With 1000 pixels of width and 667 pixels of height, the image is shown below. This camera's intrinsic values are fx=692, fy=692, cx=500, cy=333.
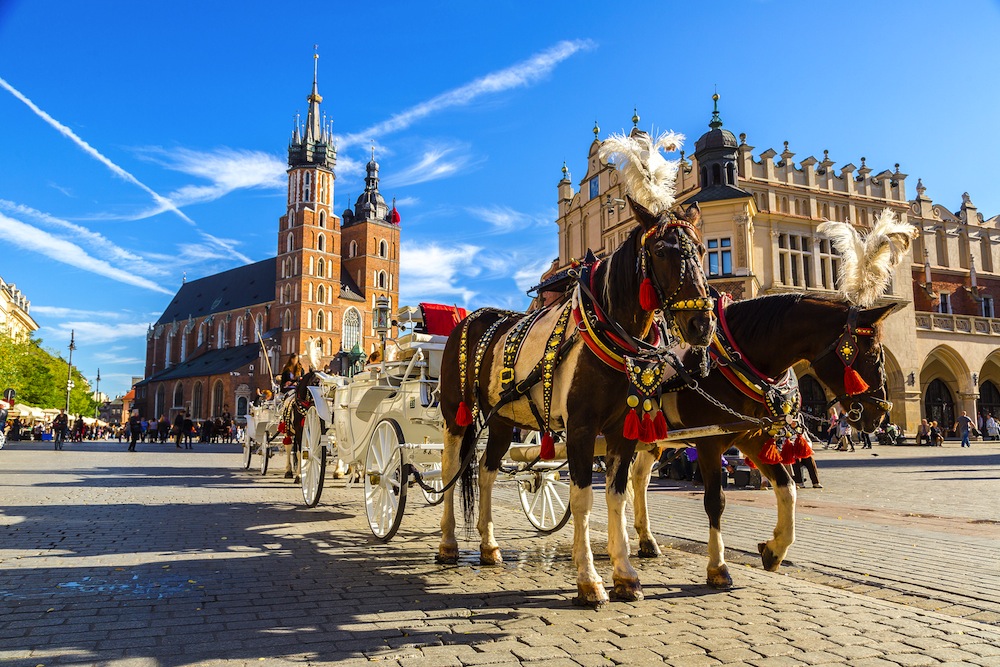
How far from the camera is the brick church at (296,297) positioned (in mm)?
78375

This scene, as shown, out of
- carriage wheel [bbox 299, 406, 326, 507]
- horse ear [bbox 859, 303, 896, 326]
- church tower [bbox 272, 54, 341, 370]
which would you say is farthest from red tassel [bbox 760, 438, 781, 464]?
church tower [bbox 272, 54, 341, 370]

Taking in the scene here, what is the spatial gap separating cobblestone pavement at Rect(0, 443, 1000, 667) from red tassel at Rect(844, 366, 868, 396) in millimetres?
1337

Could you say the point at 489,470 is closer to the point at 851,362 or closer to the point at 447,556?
the point at 447,556

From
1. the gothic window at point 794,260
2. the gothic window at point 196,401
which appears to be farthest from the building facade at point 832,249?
the gothic window at point 196,401

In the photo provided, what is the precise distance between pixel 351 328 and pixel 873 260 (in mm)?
80797

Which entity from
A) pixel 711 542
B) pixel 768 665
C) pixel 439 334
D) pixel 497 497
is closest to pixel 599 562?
pixel 711 542

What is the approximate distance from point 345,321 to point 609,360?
8075cm

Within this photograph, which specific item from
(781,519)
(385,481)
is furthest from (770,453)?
(385,481)

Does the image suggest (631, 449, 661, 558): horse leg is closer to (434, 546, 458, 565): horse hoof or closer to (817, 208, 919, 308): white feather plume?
(434, 546, 458, 565): horse hoof

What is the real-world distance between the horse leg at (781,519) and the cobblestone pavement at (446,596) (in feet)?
0.53

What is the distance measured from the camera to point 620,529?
171 inches

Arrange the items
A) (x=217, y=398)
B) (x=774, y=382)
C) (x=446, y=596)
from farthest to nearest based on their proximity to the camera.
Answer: (x=217, y=398)
(x=774, y=382)
(x=446, y=596)

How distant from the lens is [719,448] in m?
5.08

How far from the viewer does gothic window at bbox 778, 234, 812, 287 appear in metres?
31.7
